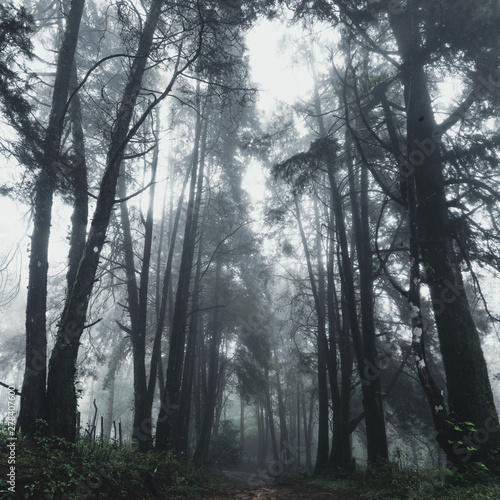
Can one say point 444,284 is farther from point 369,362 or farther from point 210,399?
point 210,399

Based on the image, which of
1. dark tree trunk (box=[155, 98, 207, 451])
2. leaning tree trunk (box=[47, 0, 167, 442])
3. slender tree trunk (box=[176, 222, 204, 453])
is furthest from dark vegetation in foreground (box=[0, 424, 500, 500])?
slender tree trunk (box=[176, 222, 204, 453])

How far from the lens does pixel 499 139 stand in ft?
22.1

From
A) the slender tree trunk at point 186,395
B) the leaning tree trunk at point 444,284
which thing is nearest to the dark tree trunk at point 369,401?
the leaning tree trunk at point 444,284

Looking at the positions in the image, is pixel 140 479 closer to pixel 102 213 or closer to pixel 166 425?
pixel 166 425

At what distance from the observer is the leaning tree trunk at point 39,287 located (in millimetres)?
5289

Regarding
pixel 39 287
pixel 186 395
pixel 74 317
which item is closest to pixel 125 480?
pixel 74 317

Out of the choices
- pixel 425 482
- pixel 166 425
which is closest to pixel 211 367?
pixel 166 425

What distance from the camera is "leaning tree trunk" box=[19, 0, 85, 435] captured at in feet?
17.4

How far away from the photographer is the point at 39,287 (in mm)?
6078

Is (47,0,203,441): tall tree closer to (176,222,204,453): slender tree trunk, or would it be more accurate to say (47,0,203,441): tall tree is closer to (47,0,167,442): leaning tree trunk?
(47,0,167,442): leaning tree trunk

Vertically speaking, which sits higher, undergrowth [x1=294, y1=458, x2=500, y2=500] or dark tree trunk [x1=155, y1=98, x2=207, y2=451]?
dark tree trunk [x1=155, y1=98, x2=207, y2=451]

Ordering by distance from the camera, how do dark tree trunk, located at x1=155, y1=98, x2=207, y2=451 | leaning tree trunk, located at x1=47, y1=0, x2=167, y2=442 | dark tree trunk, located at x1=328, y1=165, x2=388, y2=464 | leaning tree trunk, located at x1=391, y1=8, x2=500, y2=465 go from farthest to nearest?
dark tree trunk, located at x1=155, y1=98, x2=207, y2=451
dark tree trunk, located at x1=328, y1=165, x2=388, y2=464
leaning tree trunk, located at x1=391, y1=8, x2=500, y2=465
leaning tree trunk, located at x1=47, y1=0, x2=167, y2=442

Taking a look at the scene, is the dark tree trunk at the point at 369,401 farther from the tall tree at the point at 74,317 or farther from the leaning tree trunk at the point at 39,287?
the leaning tree trunk at the point at 39,287

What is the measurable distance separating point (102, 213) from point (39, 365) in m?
2.61
